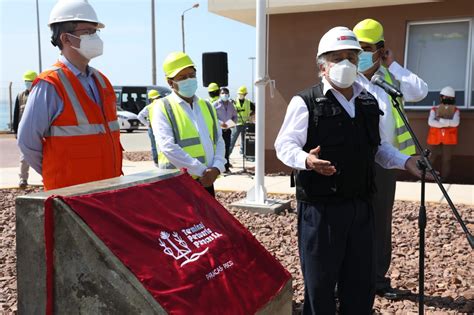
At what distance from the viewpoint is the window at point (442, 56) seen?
962 cm

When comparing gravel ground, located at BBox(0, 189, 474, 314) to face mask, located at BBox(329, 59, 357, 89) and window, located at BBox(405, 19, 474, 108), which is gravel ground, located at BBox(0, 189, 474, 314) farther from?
window, located at BBox(405, 19, 474, 108)

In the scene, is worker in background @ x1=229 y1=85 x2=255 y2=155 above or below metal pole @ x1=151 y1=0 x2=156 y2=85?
below

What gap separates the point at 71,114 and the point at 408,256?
12.0 feet

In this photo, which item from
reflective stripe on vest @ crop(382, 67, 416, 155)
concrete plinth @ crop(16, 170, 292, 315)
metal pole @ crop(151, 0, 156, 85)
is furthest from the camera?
metal pole @ crop(151, 0, 156, 85)

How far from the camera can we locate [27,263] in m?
2.06

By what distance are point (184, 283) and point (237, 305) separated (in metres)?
0.29

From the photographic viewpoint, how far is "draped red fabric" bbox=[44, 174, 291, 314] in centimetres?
199

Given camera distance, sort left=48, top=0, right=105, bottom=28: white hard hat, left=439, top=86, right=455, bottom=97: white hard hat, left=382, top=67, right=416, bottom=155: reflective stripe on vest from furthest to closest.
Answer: left=439, top=86, right=455, bottom=97: white hard hat
left=382, top=67, right=416, bottom=155: reflective stripe on vest
left=48, top=0, right=105, bottom=28: white hard hat

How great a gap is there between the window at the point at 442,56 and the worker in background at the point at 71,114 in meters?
7.89

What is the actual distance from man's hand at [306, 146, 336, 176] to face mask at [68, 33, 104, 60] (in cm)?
165

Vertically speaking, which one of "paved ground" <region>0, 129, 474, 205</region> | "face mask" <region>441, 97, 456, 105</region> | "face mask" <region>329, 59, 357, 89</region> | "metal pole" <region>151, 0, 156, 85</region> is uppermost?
"metal pole" <region>151, 0, 156, 85</region>

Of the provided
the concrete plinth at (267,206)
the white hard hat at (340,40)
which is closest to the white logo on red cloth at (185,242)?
the white hard hat at (340,40)

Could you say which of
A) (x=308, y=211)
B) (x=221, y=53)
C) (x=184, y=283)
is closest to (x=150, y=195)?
(x=184, y=283)

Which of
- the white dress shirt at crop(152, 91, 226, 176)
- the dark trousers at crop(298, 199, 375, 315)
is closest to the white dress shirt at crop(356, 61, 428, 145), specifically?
the dark trousers at crop(298, 199, 375, 315)
